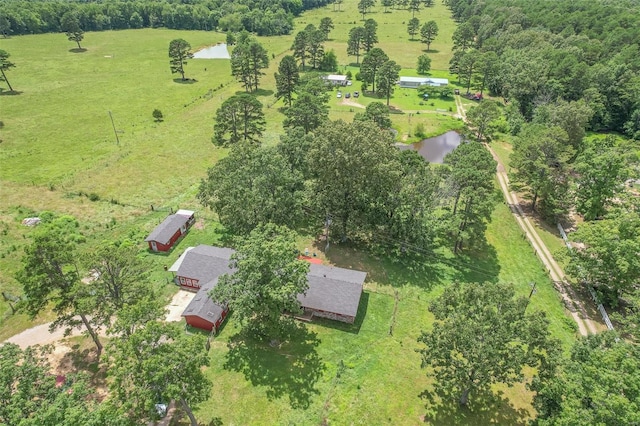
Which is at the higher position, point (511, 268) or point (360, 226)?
point (360, 226)

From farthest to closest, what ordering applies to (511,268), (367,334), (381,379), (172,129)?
(172,129), (511,268), (367,334), (381,379)

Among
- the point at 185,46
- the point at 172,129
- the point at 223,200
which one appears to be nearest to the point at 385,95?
the point at 172,129

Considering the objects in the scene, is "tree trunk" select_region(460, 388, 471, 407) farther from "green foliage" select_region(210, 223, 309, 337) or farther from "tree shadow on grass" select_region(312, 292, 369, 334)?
"green foliage" select_region(210, 223, 309, 337)

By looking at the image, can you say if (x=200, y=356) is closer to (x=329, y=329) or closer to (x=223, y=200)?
(x=329, y=329)

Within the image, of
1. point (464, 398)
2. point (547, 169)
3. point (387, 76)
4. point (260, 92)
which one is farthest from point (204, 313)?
point (260, 92)

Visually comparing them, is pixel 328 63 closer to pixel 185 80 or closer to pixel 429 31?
pixel 185 80

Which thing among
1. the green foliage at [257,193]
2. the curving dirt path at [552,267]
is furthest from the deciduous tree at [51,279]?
the curving dirt path at [552,267]
